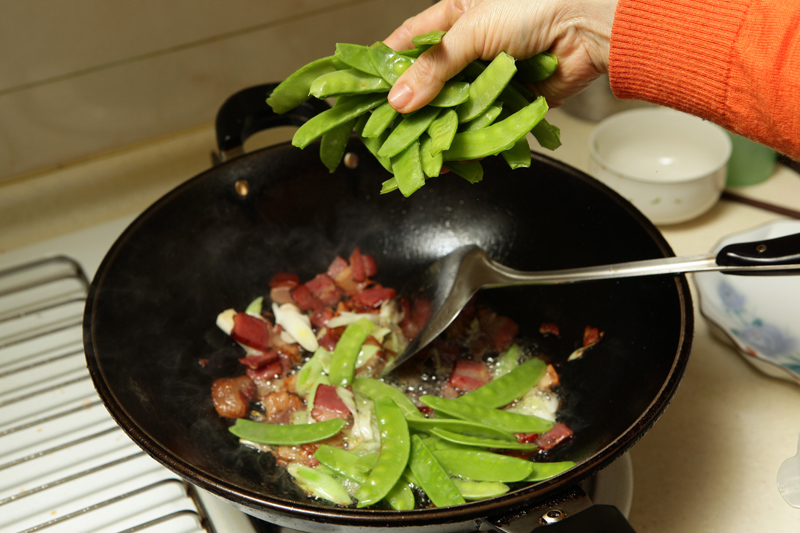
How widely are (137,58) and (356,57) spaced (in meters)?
0.80

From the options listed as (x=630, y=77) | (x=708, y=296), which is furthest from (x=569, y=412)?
(x=630, y=77)

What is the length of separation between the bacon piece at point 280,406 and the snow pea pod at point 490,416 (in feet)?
0.89

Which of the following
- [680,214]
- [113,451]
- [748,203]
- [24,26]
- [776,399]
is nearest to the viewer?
[113,451]

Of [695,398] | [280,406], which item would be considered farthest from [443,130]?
[695,398]

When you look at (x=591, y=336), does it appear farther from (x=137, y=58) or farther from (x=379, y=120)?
(x=137, y=58)

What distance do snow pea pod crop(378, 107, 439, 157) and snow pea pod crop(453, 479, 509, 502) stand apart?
530 mm

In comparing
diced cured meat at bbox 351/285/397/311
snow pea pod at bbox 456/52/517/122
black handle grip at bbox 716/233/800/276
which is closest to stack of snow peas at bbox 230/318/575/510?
diced cured meat at bbox 351/285/397/311

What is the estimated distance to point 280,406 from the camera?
126 cm

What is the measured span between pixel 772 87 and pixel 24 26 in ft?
4.63

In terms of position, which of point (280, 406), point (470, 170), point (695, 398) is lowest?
point (695, 398)

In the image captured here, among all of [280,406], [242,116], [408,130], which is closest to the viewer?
[408,130]

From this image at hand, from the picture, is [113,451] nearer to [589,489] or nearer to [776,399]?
[589,489]

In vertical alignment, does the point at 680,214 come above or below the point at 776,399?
above

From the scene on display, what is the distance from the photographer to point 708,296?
4.45 feet
